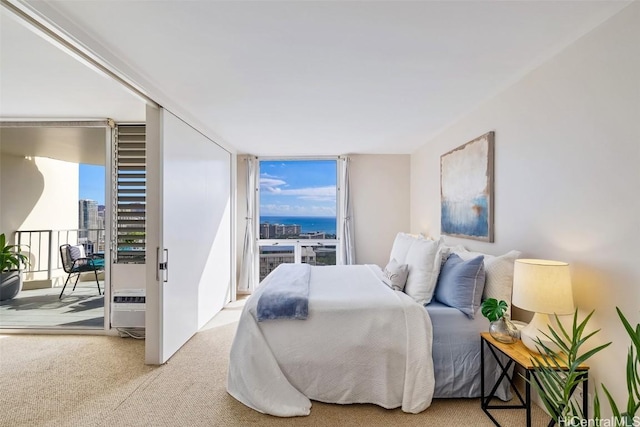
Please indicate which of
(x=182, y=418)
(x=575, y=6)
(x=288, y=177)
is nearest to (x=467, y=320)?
(x=575, y=6)

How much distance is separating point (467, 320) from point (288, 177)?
3856mm

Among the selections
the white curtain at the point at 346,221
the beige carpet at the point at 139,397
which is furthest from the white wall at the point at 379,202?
the beige carpet at the point at 139,397

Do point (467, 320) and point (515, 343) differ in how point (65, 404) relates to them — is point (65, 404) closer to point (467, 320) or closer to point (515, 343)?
point (467, 320)

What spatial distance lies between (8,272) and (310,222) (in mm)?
4492

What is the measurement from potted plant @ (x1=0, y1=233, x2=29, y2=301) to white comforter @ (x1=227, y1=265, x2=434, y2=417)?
161 inches

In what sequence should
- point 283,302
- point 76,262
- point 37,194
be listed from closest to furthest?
point 283,302, point 76,262, point 37,194

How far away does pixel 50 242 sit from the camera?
485 cm

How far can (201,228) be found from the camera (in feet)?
11.3

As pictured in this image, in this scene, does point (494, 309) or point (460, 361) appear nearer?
point (494, 309)

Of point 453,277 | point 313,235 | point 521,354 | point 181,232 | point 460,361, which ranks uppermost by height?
point 181,232

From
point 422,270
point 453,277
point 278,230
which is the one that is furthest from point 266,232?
point 453,277

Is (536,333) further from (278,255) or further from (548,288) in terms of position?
(278,255)

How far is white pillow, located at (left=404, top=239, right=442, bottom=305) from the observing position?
2.36 meters

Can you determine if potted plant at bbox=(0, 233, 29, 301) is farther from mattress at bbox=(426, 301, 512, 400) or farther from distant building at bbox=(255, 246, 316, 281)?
mattress at bbox=(426, 301, 512, 400)
